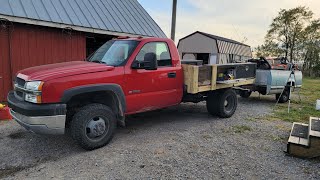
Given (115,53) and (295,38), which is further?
(295,38)

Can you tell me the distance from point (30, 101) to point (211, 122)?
4477mm

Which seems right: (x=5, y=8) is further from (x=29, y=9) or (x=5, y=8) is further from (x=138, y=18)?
(x=138, y=18)

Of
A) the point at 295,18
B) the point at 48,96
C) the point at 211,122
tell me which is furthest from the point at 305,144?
the point at 295,18

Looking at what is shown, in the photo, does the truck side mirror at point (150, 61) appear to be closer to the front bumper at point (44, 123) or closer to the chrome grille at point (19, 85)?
the front bumper at point (44, 123)

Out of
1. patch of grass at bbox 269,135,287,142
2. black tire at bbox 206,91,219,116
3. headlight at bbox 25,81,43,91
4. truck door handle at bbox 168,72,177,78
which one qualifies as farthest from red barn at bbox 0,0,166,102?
patch of grass at bbox 269,135,287,142

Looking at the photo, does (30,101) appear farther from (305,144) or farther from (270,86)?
(270,86)

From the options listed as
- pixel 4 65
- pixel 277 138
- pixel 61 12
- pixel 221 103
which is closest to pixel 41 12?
pixel 61 12

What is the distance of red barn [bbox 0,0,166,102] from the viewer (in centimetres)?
862

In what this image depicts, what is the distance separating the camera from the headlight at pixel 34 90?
4.38 m

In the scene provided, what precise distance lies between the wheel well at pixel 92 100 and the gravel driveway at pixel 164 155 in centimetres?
68

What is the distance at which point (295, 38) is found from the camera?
4747 cm

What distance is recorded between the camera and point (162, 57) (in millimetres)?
6145

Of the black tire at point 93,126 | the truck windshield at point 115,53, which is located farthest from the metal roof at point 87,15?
the black tire at point 93,126

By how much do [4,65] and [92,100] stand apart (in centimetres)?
512
